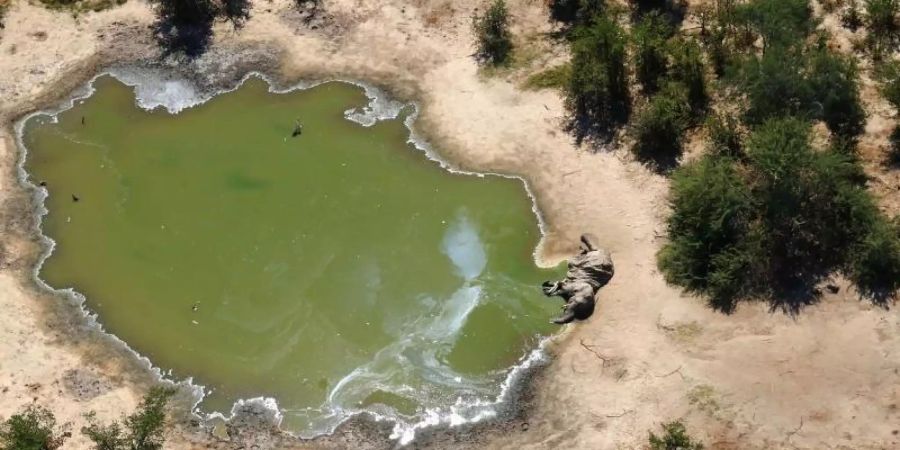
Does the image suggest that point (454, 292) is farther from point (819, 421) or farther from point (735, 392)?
point (819, 421)

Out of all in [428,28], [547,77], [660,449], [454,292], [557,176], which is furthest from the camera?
[428,28]

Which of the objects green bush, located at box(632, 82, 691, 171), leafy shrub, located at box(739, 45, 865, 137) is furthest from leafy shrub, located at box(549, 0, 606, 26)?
leafy shrub, located at box(739, 45, 865, 137)

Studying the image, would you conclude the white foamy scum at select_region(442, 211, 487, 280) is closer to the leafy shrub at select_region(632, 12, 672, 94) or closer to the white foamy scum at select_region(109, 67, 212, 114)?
the leafy shrub at select_region(632, 12, 672, 94)

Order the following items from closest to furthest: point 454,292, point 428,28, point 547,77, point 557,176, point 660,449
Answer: point 660,449, point 454,292, point 557,176, point 547,77, point 428,28

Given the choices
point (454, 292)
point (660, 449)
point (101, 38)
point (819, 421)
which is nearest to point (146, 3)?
point (101, 38)

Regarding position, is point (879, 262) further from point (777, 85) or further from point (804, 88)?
point (777, 85)

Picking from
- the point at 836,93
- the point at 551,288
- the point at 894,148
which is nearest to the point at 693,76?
the point at 836,93
